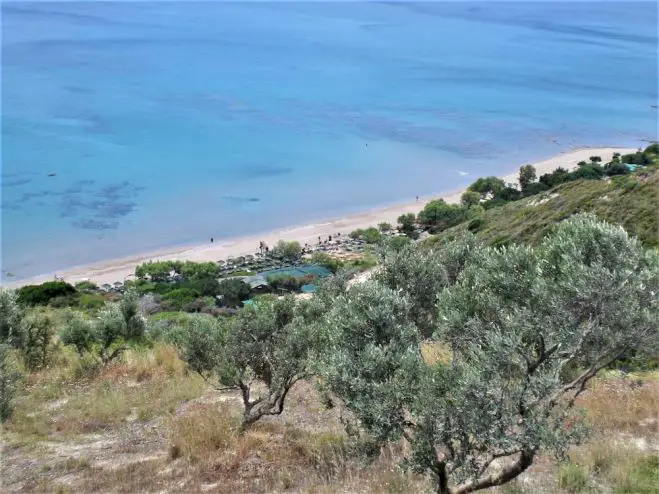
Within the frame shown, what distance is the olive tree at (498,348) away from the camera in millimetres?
4520

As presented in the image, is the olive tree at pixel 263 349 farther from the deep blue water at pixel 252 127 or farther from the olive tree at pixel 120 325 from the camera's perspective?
the deep blue water at pixel 252 127

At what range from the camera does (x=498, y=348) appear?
452 cm

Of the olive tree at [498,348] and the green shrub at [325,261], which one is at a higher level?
the green shrub at [325,261]

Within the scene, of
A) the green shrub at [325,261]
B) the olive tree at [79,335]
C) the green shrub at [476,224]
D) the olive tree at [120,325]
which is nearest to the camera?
the olive tree at [79,335]

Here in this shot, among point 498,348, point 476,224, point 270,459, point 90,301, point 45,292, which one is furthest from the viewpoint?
point 476,224

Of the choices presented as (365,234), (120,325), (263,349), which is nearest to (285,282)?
(365,234)

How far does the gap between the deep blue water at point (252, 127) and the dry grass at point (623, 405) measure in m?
35.3

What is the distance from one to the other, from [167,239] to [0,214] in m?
12.8

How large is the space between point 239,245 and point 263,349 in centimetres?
3494

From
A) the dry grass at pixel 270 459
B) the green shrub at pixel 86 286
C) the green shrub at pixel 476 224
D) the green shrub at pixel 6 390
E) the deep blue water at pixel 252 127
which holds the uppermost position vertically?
the deep blue water at pixel 252 127

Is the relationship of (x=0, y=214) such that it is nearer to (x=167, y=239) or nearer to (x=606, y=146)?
(x=167, y=239)

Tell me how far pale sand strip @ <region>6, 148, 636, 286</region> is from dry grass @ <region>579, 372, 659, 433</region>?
104ft

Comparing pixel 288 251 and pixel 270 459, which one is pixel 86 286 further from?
pixel 270 459

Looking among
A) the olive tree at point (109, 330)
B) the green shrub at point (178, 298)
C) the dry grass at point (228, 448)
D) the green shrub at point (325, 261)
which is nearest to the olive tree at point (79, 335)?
the olive tree at point (109, 330)
